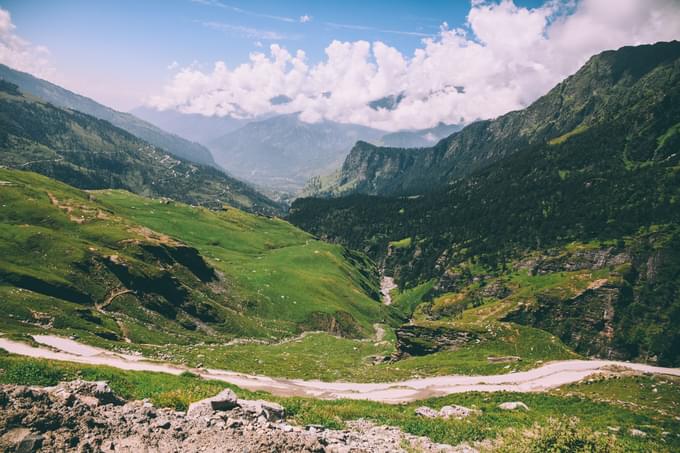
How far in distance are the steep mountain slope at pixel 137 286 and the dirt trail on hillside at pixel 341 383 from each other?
284 inches

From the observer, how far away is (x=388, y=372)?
56.5 meters

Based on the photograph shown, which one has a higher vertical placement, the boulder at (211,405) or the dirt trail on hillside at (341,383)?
the boulder at (211,405)

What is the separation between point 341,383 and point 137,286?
39380mm

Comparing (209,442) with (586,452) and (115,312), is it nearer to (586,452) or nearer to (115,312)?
(586,452)

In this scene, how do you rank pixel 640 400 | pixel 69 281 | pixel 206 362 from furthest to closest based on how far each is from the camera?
1. pixel 69 281
2. pixel 206 362
3. pixel 640 400

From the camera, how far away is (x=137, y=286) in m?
67.8

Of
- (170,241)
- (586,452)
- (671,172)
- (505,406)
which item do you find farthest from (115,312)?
(671,172)

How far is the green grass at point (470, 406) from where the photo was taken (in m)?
23.8

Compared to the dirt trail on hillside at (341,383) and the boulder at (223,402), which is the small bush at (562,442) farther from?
the dirt trail on hillside at (341,383)

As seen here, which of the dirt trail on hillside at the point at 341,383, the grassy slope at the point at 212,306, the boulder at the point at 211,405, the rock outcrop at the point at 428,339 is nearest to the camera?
the boulder at the point at 211,405

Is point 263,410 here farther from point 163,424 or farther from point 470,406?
point 470,406

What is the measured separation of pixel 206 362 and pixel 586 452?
1603 inches

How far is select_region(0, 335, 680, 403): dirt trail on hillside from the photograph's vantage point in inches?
1553

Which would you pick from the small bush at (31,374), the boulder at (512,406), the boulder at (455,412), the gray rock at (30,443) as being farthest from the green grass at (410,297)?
the gray rock at (30,443)
